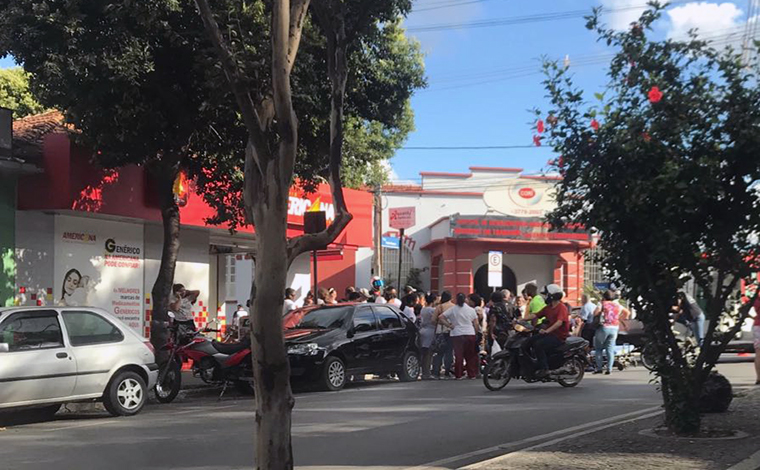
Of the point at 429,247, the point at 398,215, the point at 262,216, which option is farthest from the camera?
the point at 429,247

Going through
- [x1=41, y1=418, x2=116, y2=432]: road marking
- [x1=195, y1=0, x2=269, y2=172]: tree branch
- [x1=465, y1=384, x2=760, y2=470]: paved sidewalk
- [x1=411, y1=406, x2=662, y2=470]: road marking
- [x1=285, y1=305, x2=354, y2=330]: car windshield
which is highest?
[x1=195, y1=0, x2=269, y2=172]: tree branch

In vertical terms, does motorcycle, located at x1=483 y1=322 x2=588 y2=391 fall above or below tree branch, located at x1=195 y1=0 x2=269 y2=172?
below

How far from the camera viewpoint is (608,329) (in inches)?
652

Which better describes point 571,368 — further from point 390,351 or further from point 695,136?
point 695,136

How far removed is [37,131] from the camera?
16.5m

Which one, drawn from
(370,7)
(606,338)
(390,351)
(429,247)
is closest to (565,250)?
(429,247)

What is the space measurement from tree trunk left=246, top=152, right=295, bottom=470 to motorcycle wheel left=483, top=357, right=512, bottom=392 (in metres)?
9.15

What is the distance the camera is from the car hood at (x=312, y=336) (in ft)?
45.2

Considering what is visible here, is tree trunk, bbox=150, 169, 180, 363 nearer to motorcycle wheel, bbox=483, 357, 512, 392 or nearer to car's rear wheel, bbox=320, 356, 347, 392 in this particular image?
car's rear wheel, bbox=320, 356, 347, 392

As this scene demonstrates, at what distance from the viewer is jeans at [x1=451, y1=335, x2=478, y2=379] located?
53.5 feet

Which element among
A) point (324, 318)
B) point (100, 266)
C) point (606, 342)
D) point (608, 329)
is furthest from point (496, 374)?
point (100, 266)

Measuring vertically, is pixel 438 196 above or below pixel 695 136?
above

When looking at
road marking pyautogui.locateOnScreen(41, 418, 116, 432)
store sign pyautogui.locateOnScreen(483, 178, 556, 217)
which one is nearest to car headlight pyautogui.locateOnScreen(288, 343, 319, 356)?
road marking pyautogui.locateOnScreen(41, 418, 116, 432)

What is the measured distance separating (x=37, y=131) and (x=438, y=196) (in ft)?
80.2
